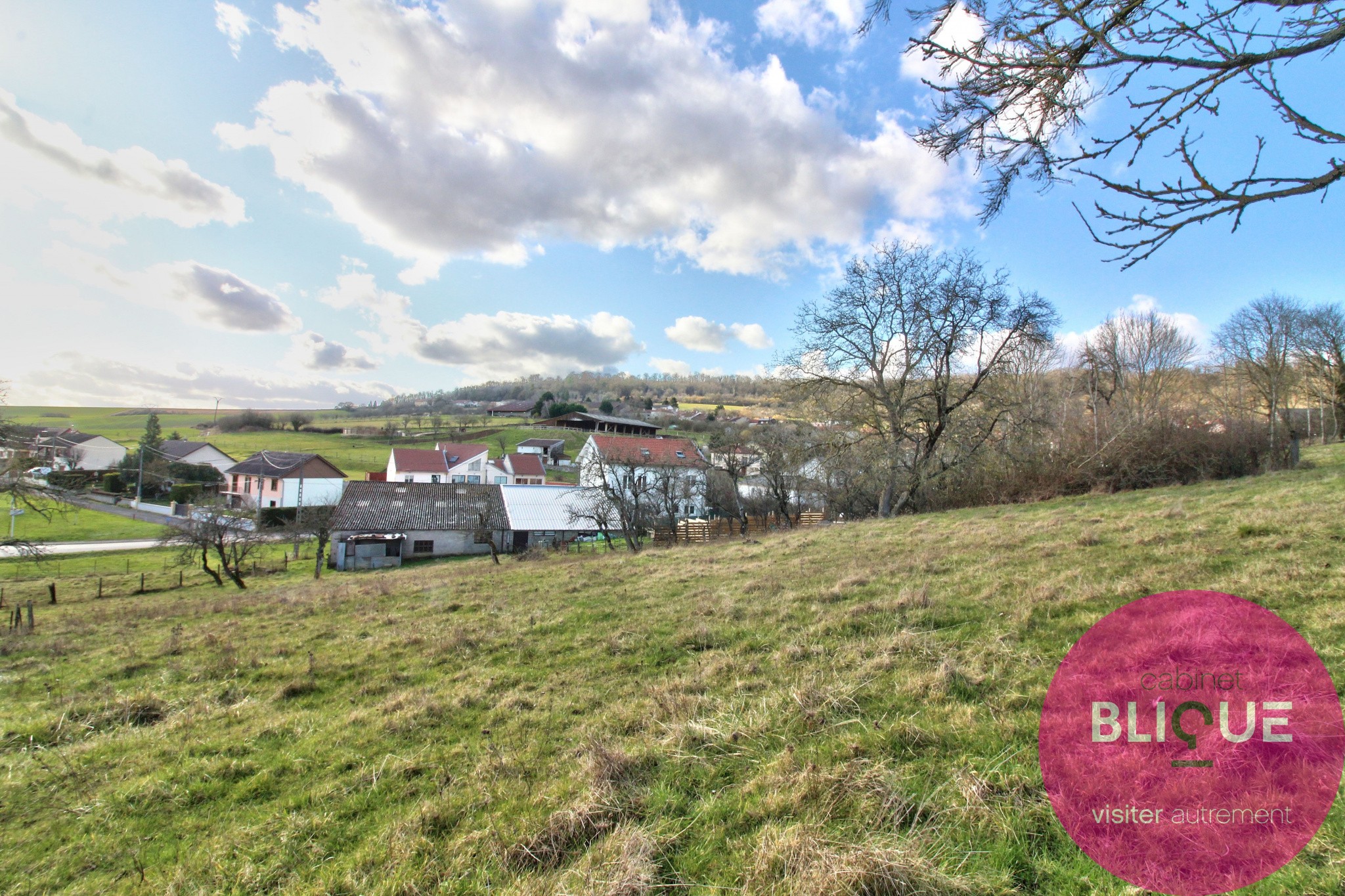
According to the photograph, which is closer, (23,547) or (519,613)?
(519,613)

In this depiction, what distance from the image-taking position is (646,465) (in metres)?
38.5

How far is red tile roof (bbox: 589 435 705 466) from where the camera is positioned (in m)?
44.7

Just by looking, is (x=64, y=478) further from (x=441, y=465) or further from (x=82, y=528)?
(x=441, y=465)

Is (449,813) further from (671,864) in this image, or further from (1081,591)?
(1081,591)

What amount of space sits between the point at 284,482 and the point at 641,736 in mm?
56383

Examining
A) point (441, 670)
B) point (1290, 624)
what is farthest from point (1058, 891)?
point (441, 670)

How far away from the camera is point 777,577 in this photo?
920cm

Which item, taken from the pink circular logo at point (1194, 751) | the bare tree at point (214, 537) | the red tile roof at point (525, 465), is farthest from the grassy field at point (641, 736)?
the red tile roof at point (525, 465)

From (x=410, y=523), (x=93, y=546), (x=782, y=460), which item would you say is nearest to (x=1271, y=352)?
(x=782, y=460)

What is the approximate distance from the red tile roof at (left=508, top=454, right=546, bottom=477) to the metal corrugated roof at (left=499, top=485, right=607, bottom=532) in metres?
16.3

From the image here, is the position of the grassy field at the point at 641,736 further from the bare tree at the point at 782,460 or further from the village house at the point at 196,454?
the village house at the point at 196,454

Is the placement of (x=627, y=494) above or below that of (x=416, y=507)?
above

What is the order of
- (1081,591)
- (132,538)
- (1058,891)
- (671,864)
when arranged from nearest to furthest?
(1058,891), (671,864), (1081,591), (132,538)

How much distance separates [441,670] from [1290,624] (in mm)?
8242
